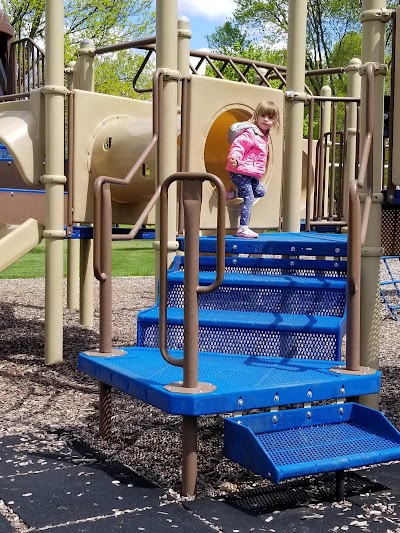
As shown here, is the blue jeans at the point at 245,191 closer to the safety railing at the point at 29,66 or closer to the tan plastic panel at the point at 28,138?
the tan plastic panel at the point at 28,138

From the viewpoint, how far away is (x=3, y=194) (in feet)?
23.3

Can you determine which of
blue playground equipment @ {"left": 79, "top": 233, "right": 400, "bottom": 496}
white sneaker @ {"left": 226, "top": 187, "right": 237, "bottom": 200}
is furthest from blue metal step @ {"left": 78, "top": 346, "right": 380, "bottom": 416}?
white sneaker @ {"left": 226, "top": 187, "right": 237, "bottom": 200}

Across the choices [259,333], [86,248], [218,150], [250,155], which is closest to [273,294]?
[259,333]

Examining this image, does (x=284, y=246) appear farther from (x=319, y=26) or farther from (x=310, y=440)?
(x=319, y=26)

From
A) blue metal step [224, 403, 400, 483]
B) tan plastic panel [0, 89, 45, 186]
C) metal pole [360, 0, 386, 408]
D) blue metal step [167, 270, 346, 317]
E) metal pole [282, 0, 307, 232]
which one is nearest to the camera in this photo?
blue metal step [224, 403, 400, 483]

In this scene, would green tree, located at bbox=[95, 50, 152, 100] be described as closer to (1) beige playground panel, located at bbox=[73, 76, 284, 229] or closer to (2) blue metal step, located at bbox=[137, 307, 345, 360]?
(1) beige playground panel, located at bbox=[73, 76, 284, 229]

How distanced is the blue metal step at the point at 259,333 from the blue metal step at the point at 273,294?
131mm

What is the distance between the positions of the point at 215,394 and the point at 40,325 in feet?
18.6

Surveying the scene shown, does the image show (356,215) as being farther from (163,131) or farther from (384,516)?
(163,131)

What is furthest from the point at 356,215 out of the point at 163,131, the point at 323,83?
the point at 323,83

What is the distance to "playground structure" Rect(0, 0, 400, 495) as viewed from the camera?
329cm

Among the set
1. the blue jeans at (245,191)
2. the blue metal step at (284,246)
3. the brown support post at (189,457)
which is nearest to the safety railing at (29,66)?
the blue jeans at (245,191)

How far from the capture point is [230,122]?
7871 mm

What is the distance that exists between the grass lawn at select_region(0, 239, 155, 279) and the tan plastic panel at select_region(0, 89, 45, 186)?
8.21 meters
